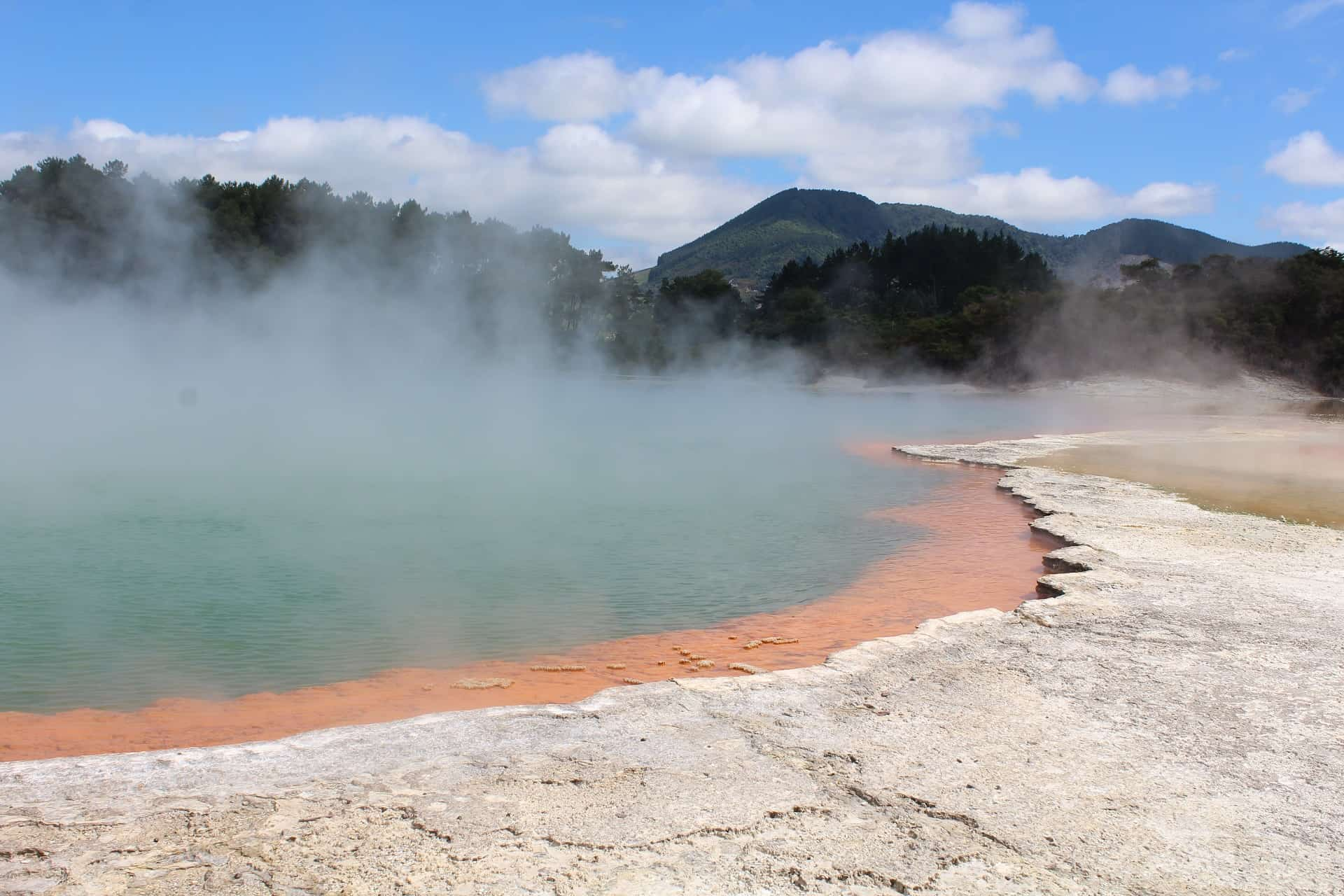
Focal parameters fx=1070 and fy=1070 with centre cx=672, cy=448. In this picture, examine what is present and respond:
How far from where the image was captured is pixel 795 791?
2.42 metres

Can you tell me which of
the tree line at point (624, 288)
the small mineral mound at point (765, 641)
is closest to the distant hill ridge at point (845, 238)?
the tree line at point (624, 288)

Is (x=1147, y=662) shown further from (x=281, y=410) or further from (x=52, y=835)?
(x=281, y=410)

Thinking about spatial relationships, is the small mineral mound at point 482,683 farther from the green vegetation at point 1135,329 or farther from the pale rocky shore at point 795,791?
the green vegetation at point 1135,329

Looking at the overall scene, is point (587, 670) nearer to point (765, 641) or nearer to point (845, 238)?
point (765, 641)

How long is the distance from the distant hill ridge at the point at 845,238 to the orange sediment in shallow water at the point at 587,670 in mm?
60637

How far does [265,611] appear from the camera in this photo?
15.5ft

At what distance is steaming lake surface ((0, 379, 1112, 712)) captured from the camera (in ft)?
13.9

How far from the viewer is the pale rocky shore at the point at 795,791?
2.04 metres

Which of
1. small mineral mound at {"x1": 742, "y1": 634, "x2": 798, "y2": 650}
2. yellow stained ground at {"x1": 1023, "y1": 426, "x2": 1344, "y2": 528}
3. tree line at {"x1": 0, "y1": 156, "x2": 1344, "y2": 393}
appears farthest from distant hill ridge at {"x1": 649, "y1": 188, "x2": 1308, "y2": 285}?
small mineral mound at {"x1": 742, "y1": 634, "x2": 798, "y2": 650}

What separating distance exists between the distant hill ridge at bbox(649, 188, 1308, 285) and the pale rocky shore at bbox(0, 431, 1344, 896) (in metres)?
62.9

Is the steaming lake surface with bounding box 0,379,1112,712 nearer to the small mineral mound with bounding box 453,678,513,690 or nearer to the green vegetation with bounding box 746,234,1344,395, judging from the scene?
the small mineral mound with bounding box 453,678,513,690

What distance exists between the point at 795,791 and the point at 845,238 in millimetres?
91402

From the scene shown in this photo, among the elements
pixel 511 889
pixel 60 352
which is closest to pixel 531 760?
pixel 511 889

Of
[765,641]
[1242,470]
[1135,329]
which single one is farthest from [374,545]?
[1135,329]
